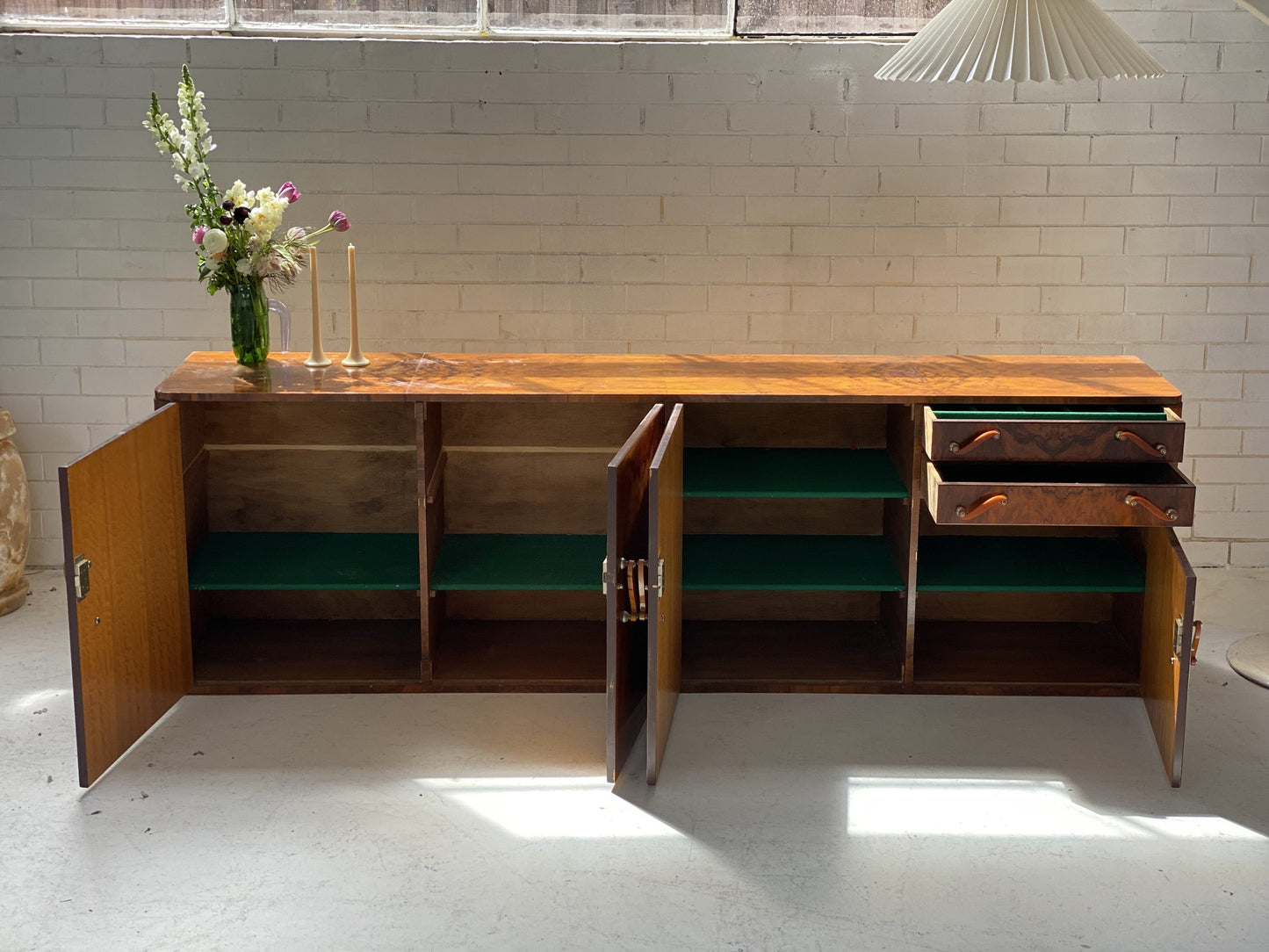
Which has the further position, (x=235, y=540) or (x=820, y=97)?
(x=820, y=97)

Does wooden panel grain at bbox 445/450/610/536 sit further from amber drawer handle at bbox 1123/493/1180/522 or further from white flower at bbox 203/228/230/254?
amber drawer handle at bbox 1123/493/1180/522

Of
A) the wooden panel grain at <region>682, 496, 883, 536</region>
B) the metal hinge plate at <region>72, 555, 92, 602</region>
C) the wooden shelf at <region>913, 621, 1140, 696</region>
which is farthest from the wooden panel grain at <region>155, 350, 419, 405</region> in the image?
the wooden shelf at <region>913, 621, 1140, 696</region>

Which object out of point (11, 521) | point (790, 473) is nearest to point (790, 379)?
point (790, 473)

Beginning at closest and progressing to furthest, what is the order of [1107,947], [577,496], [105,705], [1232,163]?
[1107,947], [105,705], [577,496], [1232,163]

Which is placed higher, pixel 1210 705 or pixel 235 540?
pixel 235 540

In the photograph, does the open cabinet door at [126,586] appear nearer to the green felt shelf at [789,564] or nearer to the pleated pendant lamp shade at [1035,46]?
the green felt shelf at [789,564]

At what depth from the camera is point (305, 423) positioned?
385 cm

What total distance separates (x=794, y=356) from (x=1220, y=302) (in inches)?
66.2

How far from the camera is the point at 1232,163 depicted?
4.54 m

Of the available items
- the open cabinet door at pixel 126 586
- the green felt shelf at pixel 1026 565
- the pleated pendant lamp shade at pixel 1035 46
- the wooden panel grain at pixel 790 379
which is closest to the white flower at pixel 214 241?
the open cabinet door at pixel 126 586

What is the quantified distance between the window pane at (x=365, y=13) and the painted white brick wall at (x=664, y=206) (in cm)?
12

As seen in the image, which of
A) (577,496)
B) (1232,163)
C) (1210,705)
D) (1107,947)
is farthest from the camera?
(1232,163)

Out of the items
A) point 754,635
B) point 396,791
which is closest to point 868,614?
point 754,635

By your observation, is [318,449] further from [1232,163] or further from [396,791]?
[1232,163]
